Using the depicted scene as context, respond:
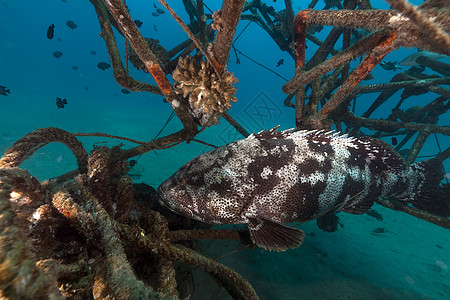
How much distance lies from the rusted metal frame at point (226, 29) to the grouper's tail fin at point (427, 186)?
3934 millimetres

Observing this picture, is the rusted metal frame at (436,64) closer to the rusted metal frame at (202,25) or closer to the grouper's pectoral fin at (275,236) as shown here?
the rusted metal frame at (202,25)

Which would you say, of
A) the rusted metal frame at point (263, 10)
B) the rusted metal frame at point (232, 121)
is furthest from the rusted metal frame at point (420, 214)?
the rusted metal frame at point (263, 10)

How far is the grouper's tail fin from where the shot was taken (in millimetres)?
3535

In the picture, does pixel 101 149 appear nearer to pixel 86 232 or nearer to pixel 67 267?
pixel 86 232

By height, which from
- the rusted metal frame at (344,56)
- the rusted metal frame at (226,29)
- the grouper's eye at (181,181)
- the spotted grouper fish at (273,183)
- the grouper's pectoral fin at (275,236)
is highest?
the rusted metal frame at (226,29)

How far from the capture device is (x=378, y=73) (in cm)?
11012

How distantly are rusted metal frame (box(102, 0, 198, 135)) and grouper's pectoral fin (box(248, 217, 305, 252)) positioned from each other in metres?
1.56

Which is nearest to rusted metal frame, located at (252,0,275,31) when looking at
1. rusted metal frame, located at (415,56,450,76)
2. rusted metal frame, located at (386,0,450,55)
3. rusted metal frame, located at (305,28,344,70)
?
rusted metal frame, located at (305,28,344,70)

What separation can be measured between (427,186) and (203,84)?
14.4 ft

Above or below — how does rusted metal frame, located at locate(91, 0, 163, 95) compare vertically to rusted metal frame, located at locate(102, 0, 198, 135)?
above

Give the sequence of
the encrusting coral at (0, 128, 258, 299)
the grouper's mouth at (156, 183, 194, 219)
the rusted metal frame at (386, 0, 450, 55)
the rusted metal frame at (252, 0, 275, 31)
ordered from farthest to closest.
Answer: the rusted metal frame at (252, 0, 275, 31) < the grouper's mouth at (156, 183, 194, 219) < the rusted metal frame at (386, 0, 450, 55) < the encrusting coral at (0, 128, 258, 299)

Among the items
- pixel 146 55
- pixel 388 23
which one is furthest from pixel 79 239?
pixel 388 23

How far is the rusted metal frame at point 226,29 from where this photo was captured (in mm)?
1426

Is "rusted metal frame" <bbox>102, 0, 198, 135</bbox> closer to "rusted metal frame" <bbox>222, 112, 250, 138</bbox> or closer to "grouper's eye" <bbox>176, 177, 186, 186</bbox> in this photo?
"grouper's eye" <bbox>176, 177, 186, 186</bbox>
